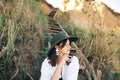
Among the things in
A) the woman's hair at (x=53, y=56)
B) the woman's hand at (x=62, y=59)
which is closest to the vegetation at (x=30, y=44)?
the woman's hair at (x=53, y=56)

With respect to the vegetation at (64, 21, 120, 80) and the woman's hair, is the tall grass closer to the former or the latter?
the vegetation at (64, 21, 120, 80)

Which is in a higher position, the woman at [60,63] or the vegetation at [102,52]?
the woman at [60,63]

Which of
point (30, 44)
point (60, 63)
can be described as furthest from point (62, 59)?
point (30, 44)

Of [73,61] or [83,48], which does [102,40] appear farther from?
[73,61]

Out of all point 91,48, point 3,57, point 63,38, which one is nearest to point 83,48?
point 91,48

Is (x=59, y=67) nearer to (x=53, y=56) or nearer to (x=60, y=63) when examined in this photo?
(x=60, y=63)

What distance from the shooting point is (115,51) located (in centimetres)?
987

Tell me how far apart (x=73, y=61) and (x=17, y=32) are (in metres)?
4.08

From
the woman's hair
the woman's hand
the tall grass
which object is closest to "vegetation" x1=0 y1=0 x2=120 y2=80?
the tall grass

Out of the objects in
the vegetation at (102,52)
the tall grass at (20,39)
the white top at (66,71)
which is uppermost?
the white top at (66,71)

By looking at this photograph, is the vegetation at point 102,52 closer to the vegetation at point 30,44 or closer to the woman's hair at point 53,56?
the vegetation at point 30,44

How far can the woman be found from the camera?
3494 mm

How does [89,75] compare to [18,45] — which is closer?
[18,45]

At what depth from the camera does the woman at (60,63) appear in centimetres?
349
